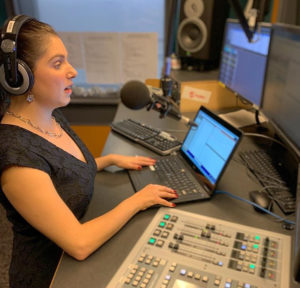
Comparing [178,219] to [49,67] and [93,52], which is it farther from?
[93,52]

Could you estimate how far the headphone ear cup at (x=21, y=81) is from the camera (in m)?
0.86

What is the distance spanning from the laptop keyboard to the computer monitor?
49 cm

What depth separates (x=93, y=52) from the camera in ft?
8.42

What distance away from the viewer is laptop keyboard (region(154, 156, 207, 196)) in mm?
1032

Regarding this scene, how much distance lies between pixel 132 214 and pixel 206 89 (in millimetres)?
1189

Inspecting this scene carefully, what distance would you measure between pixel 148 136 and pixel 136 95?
0.30 metres

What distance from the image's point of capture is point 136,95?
1.23 meters

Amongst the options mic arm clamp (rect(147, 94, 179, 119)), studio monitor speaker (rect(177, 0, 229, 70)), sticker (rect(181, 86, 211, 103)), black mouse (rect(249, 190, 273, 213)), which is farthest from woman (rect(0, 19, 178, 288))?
studio monitor speaker (rect(177, 0, 229, 70))

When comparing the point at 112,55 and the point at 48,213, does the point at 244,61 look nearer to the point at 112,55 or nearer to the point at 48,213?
the point at 48,213

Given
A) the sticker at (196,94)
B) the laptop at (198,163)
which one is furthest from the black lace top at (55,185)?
the sticker at (196,94)

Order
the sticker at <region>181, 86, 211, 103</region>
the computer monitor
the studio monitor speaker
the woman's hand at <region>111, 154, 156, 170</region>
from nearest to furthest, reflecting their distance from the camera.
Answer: the woman's hand at <region>111, 154, 156, 170</region>
the computer monitor
the sticker at <region>181, 86, 211, 103</region>
the studio monitor speaker

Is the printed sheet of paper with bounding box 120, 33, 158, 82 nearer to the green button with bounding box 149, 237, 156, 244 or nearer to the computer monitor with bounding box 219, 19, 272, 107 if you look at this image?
the computer monitor with bounding box 219, 19, 272, 107

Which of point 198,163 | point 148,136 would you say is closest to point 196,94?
point 148,136

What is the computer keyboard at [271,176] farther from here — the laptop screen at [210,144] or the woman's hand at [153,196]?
the woman's hand at [153,196]
